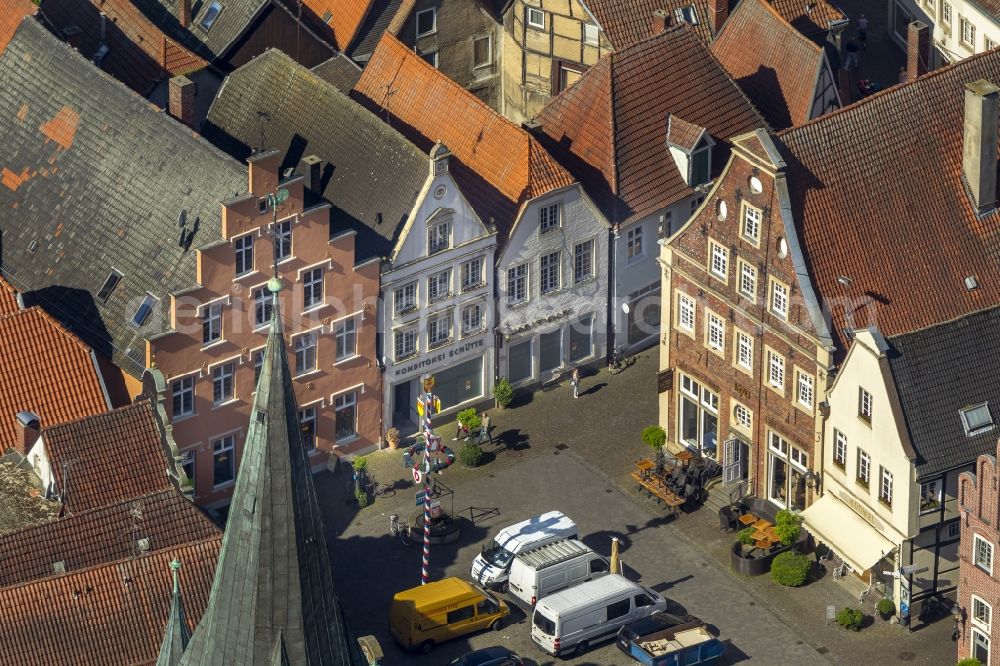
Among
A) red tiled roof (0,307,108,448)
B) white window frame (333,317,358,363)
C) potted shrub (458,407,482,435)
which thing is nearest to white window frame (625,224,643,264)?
potted shrub (458,407,482,435)

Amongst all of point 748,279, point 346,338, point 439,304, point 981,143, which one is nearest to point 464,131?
point 439,304

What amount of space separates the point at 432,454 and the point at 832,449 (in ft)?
49.4

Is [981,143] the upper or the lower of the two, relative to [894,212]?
upper

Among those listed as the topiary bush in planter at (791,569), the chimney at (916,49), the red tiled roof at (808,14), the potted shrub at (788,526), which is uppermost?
the red tiled roof at (808,14)

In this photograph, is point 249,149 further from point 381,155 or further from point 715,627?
point 715,627

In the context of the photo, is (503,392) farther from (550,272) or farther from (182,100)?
(182,100)

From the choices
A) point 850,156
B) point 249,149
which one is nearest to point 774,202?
point 850,156

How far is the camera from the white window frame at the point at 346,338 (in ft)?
347

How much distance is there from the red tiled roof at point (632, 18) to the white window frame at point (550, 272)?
13008mm

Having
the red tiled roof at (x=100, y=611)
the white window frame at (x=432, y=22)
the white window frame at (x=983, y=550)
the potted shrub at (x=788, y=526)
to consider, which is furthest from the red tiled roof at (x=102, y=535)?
the white window frame at (x=432, y=22)

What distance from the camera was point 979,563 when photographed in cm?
9294

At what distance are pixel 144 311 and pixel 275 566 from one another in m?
42.4

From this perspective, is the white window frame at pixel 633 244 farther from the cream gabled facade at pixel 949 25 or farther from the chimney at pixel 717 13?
the cream gabled facade at pixel 949 25

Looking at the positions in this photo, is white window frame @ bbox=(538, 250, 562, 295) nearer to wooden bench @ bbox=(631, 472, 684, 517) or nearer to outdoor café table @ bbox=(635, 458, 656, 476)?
outdoor café table @ bbox=(635, 458, 656, 476)
